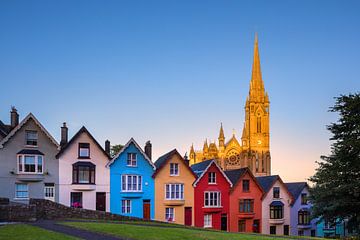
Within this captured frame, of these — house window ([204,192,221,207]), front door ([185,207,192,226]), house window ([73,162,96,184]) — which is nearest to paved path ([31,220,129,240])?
house window ([73,162,96,184])

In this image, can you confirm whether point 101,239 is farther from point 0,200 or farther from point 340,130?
point 340,130

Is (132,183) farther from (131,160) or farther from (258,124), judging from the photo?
(258,124)

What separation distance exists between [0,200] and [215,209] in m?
29.1

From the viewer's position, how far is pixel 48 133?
52156 mm

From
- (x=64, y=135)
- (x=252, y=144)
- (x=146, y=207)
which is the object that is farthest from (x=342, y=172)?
(x=252, y=144)

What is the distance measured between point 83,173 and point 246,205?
2240 centimetres

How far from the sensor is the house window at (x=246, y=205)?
6117 centimetres

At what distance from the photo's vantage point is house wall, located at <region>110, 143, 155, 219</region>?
5469 cm

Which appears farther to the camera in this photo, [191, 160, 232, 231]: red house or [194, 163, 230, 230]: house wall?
[191, 160, 232, 231]: red house

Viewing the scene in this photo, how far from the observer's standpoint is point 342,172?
143 feet

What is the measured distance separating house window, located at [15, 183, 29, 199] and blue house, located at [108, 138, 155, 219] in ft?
31.6

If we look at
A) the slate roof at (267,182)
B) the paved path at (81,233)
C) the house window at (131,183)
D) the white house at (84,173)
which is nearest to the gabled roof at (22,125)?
the white house at (84,173)

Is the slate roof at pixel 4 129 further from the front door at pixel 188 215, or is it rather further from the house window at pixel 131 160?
the front door at pixel 188 215

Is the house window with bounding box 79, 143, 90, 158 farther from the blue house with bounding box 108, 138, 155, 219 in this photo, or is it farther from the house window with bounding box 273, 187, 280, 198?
the house window with bounding box 273, 187, 280, 198
